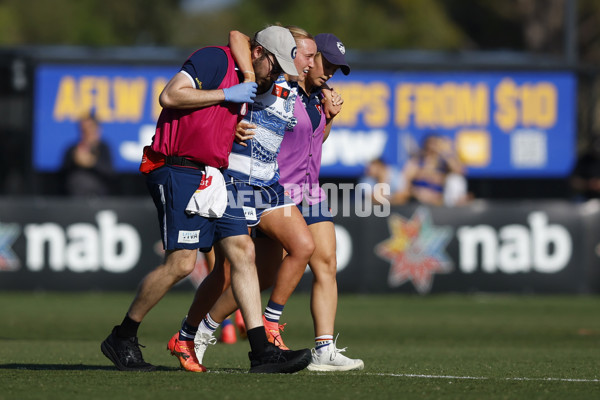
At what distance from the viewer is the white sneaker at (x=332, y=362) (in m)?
7.76

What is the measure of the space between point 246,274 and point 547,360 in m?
2.76

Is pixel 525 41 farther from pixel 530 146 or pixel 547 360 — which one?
pixel 547 360

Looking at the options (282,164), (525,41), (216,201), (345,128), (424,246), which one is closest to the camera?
(216,201)

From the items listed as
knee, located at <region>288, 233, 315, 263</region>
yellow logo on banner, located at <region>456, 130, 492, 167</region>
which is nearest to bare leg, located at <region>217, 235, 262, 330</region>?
knee, located at <region>288, 233, 315, 263</region>

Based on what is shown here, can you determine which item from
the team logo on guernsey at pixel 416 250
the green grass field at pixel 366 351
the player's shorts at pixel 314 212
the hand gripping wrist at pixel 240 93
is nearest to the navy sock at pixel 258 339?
the green grass field at pixel 366 351

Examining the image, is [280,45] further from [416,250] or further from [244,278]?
[416,250]

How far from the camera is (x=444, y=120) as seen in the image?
70.6 ft

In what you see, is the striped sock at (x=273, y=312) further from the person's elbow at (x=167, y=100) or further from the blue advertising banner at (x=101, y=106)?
the blue advertising banner at (x=101, y=106)

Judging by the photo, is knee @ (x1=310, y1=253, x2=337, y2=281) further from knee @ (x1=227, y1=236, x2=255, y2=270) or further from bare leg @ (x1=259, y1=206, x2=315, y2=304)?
knee @ (x1=227, y1=236, x2=255, y2=270)

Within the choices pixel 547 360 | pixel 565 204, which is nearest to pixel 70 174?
pixel 565 204

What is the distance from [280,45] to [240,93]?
0.44m

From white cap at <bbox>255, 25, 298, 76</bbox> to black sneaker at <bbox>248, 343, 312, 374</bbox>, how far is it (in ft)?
5.72

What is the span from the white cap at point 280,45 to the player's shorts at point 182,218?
864mm

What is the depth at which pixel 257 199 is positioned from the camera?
7648 mm
